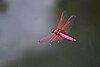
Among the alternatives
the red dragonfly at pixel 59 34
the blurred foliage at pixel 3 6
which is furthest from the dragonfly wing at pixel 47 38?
the blurred foliage at pixel 3 6

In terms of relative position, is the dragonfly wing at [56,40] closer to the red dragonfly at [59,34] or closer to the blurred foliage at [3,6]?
the red dragonfly at [59,34]

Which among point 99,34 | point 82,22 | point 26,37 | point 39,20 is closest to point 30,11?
point 39,20

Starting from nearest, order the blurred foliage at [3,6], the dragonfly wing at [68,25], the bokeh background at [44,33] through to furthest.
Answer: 1. the bokeh background at [44,33]
2. the dragonfly wing at [68,25]
3. the blurred foliage at [3,6]

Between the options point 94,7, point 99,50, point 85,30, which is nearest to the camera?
point 99,50

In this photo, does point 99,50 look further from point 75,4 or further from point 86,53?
point 75,4

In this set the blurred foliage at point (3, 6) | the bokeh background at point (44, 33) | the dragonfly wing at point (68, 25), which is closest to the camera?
the bokeh background at point (44, 33)

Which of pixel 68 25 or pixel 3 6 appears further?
pixel 3 6

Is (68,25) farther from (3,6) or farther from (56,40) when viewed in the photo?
(3,6)

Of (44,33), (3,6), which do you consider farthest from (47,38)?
(3,6)
